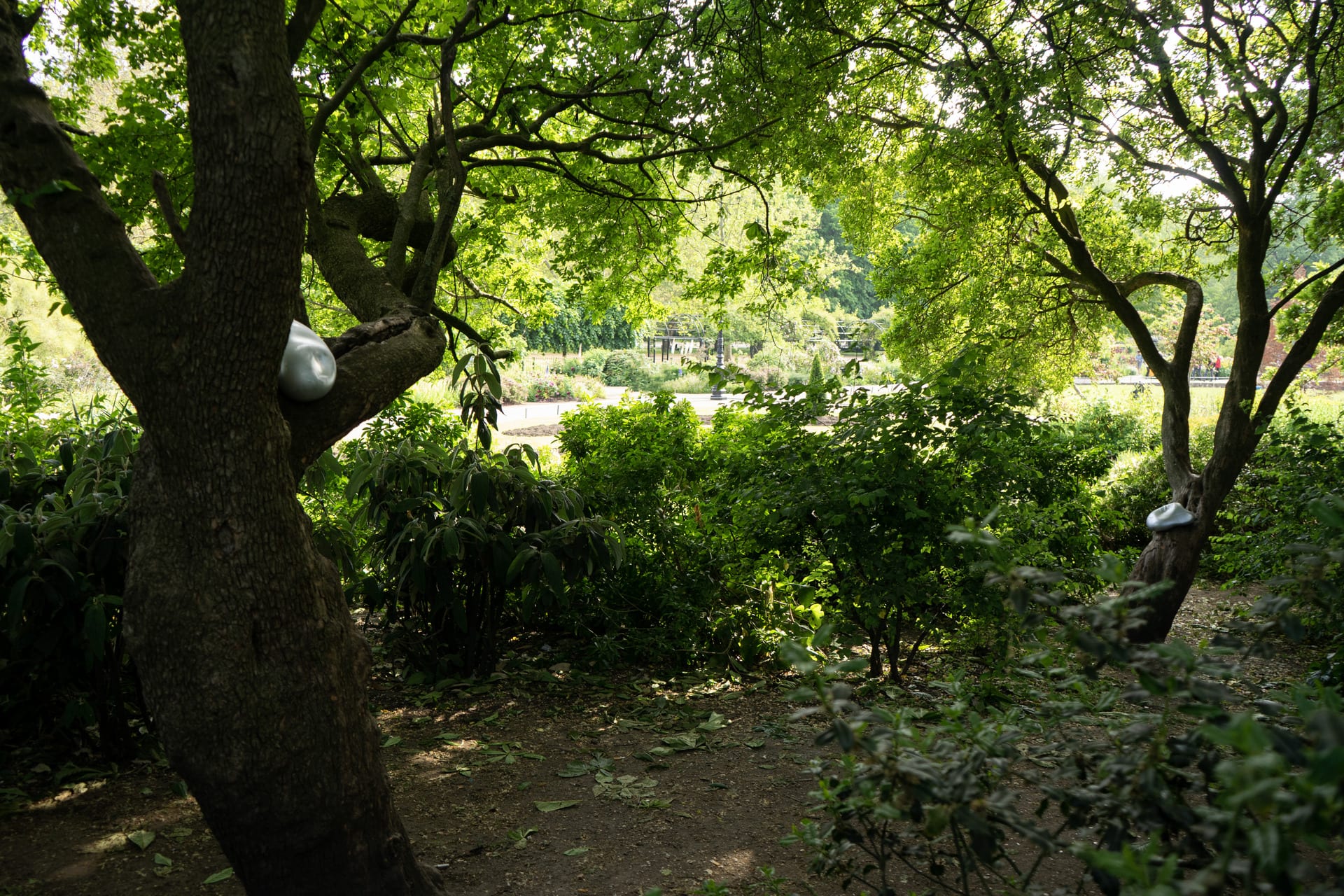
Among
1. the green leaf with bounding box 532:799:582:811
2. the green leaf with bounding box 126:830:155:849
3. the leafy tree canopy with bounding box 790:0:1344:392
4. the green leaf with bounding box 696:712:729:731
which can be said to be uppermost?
the leafy tree canopy with bounding box 790:0:1344:392

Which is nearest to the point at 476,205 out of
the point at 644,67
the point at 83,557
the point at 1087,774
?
the point at 644,67

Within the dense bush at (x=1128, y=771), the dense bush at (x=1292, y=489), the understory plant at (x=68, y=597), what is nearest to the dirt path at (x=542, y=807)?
the understory plant at (x=68, y=597)

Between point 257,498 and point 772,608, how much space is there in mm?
3732

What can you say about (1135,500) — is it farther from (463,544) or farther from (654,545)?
(463,544)

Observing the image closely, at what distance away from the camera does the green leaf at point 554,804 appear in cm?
334

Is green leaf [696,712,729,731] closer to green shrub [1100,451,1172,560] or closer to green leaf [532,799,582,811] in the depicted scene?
green leaf [532,799,582,811]

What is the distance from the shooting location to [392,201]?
5445 millimetres

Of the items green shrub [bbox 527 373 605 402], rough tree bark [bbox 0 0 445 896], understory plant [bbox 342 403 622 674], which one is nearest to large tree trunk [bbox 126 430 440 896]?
rough tree bark [bbox 0 0 445 896]

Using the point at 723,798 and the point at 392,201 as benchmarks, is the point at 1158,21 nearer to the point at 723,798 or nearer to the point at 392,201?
the point at 392,201

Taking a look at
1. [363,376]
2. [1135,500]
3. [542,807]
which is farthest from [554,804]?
[1135,500]

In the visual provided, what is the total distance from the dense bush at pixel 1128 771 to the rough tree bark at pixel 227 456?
1.31 meters

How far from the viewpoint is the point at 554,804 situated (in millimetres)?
3381

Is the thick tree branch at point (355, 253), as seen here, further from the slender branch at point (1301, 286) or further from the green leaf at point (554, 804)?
the slender branch at point (1301, 286)

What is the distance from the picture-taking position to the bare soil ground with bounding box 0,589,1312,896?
2770 millimetres
